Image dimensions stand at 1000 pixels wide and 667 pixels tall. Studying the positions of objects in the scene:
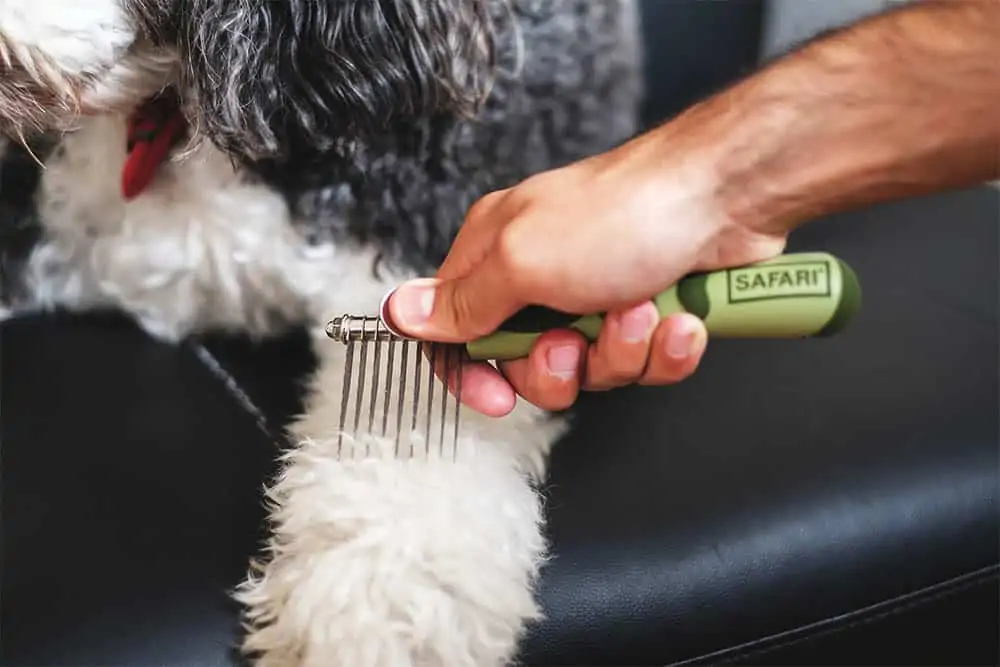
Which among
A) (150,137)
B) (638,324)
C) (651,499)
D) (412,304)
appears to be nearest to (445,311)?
(412,304)

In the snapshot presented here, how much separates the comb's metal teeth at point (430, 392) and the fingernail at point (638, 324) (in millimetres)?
136

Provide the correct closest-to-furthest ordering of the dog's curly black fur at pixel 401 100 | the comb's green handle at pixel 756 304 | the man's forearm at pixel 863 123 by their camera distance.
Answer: the comb's green handle at pixel 756 304, the man's forearm at pixel 863 123, the dog's curly black fur at pixel 401 100

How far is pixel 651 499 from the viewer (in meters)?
0.84

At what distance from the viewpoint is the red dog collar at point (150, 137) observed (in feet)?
3.18

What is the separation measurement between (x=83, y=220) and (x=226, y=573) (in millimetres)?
426

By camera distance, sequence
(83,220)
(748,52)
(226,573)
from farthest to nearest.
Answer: (748,52)
(83,220)
(226,573)

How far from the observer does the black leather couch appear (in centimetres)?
77

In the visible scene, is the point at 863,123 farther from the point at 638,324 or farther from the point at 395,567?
the point at 395,567

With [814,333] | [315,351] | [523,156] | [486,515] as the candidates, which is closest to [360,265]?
[315,351]

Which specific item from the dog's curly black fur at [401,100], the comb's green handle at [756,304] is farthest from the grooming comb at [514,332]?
the dog's curly black fur at [401,100]

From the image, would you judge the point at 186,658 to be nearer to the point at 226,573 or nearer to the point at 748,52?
the point at 226,573

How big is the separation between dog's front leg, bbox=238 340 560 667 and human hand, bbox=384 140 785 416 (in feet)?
0.35

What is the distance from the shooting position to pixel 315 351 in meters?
0.99

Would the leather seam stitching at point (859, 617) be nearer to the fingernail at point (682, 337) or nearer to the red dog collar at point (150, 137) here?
the fingernail at point (682, 337)
